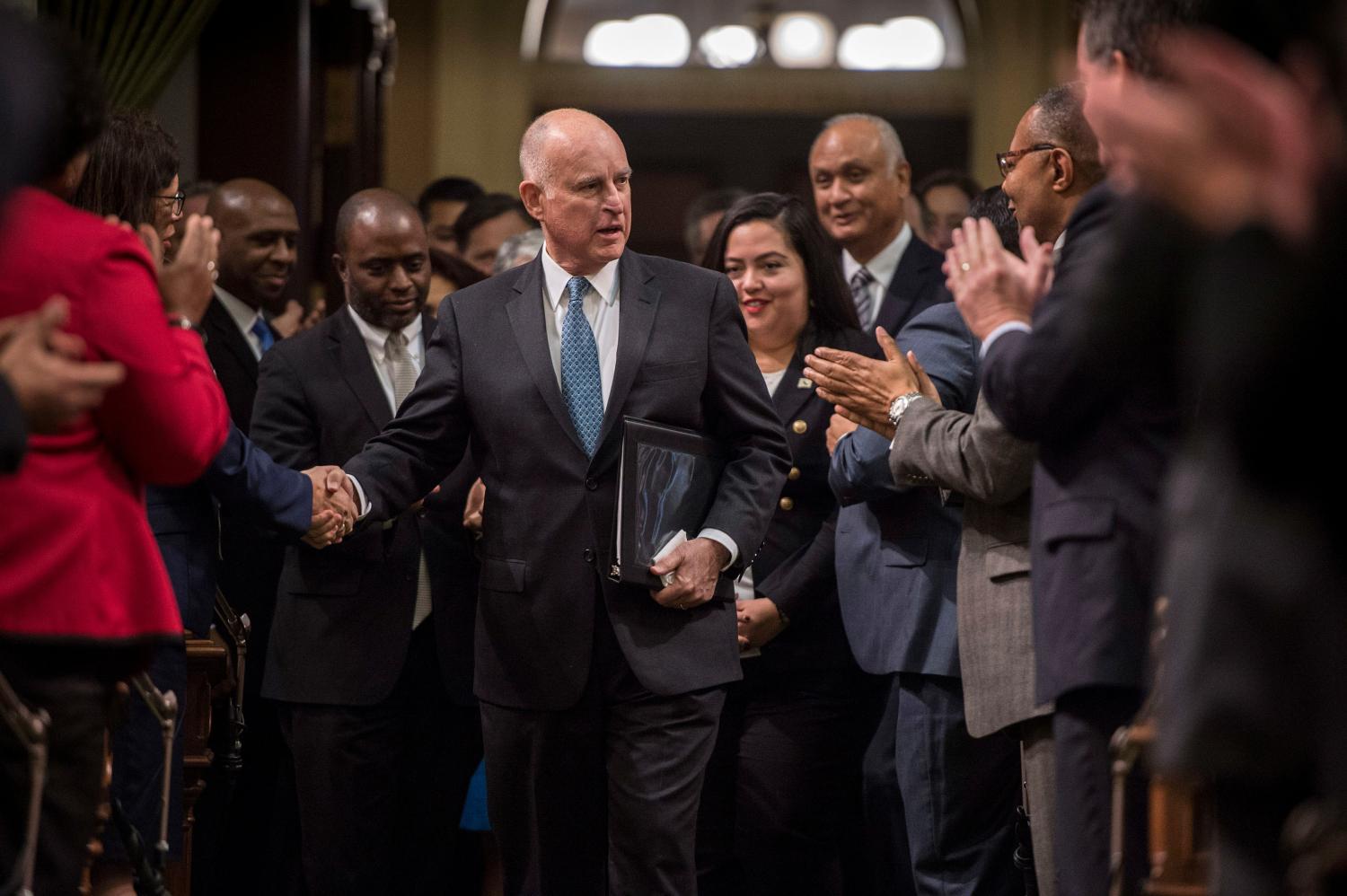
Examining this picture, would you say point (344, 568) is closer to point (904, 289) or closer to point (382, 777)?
point (382, 777)

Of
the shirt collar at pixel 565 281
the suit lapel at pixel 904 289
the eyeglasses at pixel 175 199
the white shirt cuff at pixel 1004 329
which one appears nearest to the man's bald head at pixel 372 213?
the eyeglasses at pixel 175 199

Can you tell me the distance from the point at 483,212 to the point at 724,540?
295 cm

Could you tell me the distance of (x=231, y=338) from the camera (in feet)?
14.5

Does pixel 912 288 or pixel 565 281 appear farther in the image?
pixel 912 288

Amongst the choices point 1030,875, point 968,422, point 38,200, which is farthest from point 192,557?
point 1030,875

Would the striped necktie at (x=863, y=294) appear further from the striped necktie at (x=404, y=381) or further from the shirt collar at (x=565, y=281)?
the shirt collar at (x=565, y=281)

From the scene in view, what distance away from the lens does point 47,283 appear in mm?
2225

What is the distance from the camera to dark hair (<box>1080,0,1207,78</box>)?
2346 mm

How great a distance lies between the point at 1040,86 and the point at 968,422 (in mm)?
7802

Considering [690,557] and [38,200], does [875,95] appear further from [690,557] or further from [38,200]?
[38,200]

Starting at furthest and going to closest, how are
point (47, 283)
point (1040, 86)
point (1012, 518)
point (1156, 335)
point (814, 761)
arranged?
point (1040, 86) → point (814, 761) → point (1012, 518) → point (47, 283) → point (1156, 335)

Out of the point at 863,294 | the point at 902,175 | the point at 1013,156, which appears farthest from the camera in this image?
the point at 902,175

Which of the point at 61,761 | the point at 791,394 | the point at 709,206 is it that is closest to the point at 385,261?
the point at 791,394

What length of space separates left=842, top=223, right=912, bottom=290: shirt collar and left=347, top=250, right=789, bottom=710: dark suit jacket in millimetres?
1686
